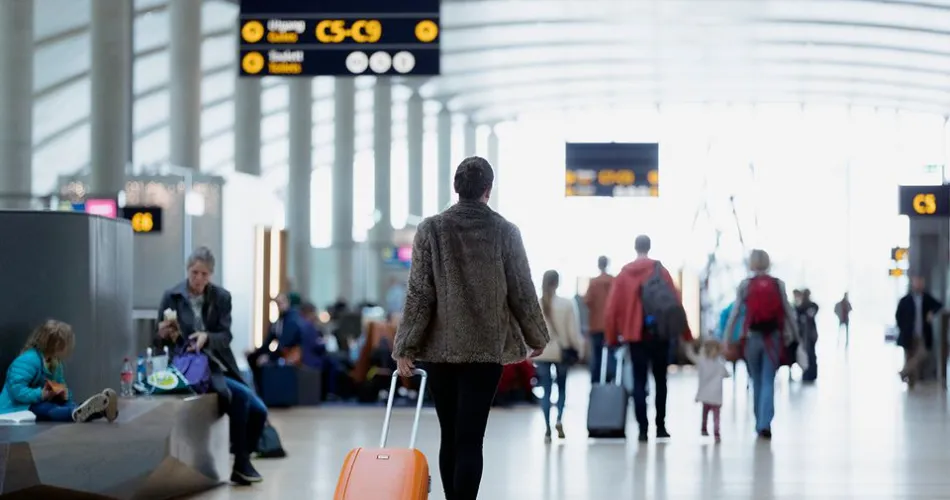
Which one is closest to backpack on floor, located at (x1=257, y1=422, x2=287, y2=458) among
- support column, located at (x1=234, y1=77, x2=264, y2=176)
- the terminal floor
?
the terminal floor

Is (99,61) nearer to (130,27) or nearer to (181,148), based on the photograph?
(130,27)

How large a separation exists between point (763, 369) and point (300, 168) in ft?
85.1

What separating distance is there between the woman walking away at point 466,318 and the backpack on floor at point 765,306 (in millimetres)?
7132

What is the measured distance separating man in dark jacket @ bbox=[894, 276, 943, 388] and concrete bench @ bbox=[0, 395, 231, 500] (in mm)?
15998

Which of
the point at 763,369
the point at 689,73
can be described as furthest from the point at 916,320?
the point at 689,73

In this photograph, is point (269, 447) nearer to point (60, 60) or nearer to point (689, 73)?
point (60, 60)

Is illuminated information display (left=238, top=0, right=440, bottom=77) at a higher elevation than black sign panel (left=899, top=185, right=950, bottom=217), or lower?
higher

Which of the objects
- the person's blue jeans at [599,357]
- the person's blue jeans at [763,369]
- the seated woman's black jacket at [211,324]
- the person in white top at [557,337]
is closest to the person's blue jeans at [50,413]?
the seated woman's black jacket at [211,324]

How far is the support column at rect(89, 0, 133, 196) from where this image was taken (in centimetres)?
2005

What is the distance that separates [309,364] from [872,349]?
87.2 ft

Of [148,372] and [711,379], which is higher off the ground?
[148,372]

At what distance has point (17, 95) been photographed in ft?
64.4

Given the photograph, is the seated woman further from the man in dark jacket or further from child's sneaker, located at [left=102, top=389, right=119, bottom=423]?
the man in dark jacket

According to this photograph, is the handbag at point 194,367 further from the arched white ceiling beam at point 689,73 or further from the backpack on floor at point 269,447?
the arched white ceiling beam at point 689,73
